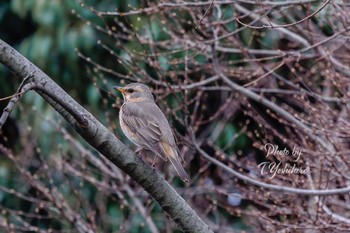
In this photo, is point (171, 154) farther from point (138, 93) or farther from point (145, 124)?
point (138, 93)

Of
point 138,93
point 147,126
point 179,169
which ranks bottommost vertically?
point 179,169

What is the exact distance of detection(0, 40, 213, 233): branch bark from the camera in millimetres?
3625

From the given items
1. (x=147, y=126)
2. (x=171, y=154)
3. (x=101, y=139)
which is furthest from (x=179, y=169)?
(x=101, y=139)

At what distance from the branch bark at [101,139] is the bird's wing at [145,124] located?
780 mm

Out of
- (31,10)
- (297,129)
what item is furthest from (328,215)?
(31,10)

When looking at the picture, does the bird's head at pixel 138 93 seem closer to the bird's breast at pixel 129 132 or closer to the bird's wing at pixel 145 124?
the bird's wing at pixel 145 124

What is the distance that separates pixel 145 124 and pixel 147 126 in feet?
0.13

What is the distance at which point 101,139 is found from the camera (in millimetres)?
3939

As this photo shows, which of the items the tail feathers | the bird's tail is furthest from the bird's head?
the tail feathers

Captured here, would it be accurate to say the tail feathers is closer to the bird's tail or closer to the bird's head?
the bird's tail

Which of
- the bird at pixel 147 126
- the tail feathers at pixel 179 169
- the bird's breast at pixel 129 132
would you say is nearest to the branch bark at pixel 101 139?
the tail feathers at pixel 179 169

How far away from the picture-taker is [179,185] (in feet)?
29.6

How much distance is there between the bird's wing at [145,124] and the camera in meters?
5.27

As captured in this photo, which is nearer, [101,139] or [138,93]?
[101,139]
